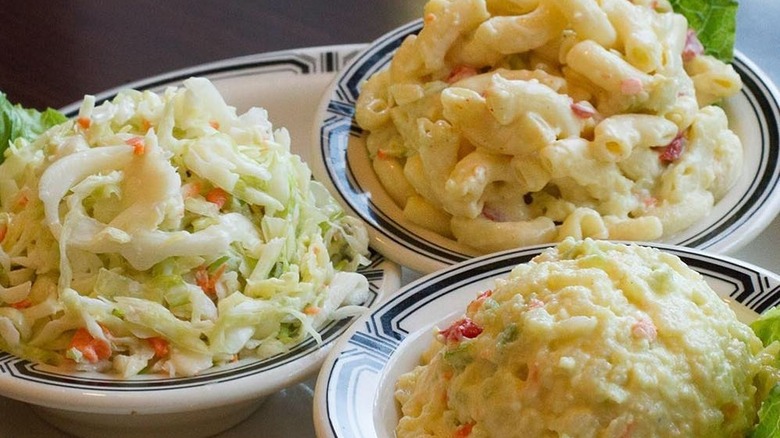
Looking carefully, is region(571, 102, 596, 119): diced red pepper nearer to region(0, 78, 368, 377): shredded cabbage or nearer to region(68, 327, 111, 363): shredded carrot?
region(0, 78, 368, 377): shredded cabbage

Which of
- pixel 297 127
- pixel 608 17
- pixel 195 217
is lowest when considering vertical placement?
pixel 297 127

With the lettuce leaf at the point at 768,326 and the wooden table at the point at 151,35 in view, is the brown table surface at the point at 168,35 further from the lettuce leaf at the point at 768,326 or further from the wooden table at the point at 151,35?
the lettuce leaf at the point at 768,326

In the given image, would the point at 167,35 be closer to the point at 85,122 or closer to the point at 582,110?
the point at 85,122

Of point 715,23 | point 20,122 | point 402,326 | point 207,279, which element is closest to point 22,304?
point 207,279

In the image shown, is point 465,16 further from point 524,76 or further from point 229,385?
point 229,385

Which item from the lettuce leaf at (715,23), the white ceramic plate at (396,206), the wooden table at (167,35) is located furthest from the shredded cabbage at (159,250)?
the wooden table at (167,35)

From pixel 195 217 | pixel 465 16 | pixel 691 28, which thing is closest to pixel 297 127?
pixel 465 16

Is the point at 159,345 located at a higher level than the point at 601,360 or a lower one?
lower
